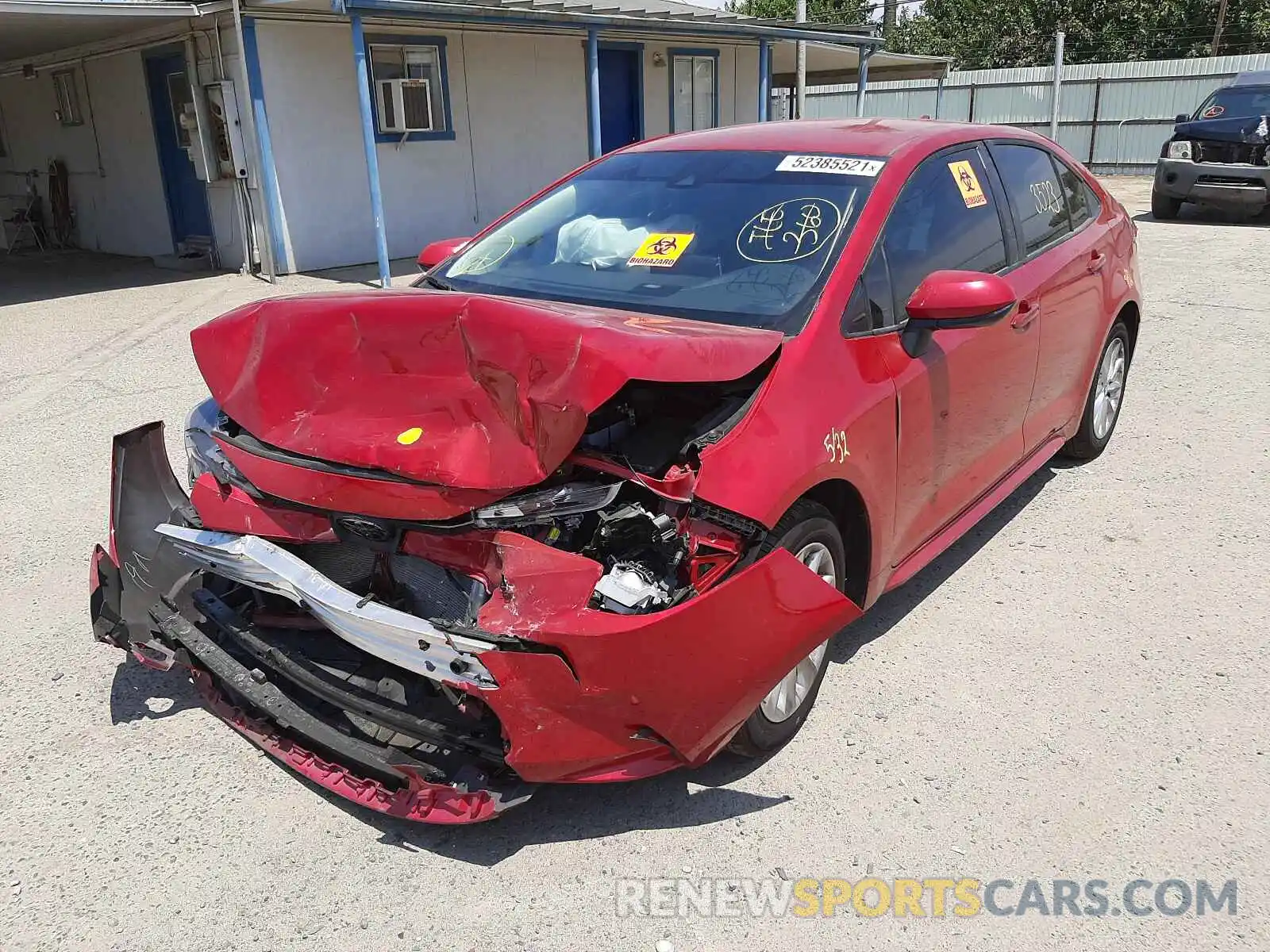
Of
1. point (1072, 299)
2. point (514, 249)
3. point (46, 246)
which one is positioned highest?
point (514, 249)

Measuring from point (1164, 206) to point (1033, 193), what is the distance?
13.3 meters

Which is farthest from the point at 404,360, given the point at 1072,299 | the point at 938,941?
the point at 1072,299

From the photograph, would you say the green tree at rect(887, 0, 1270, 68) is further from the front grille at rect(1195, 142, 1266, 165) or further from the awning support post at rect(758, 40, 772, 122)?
the awning support post at rect(758, 40, 772, 122)

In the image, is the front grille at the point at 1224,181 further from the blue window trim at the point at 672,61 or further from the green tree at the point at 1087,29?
the green tree at the point at 1087,29

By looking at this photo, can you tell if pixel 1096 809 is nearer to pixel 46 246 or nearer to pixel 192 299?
pixel 192 299

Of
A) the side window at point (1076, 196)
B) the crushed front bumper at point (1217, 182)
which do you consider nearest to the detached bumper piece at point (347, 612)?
the side window at point (1076, 196)

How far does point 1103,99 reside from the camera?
23.6 m

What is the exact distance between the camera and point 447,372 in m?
2.74

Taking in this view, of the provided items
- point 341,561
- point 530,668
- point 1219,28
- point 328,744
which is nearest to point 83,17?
point 341,561

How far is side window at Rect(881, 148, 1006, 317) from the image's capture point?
3.46 meters

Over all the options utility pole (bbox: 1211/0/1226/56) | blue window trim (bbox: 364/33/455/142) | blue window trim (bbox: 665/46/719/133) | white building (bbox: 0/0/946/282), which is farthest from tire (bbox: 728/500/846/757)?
utility pole (bbox: 1211/0/1226/56)

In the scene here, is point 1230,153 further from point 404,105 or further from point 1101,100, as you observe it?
point 404,105

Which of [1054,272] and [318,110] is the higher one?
[318,110]

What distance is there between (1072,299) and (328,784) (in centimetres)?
369
